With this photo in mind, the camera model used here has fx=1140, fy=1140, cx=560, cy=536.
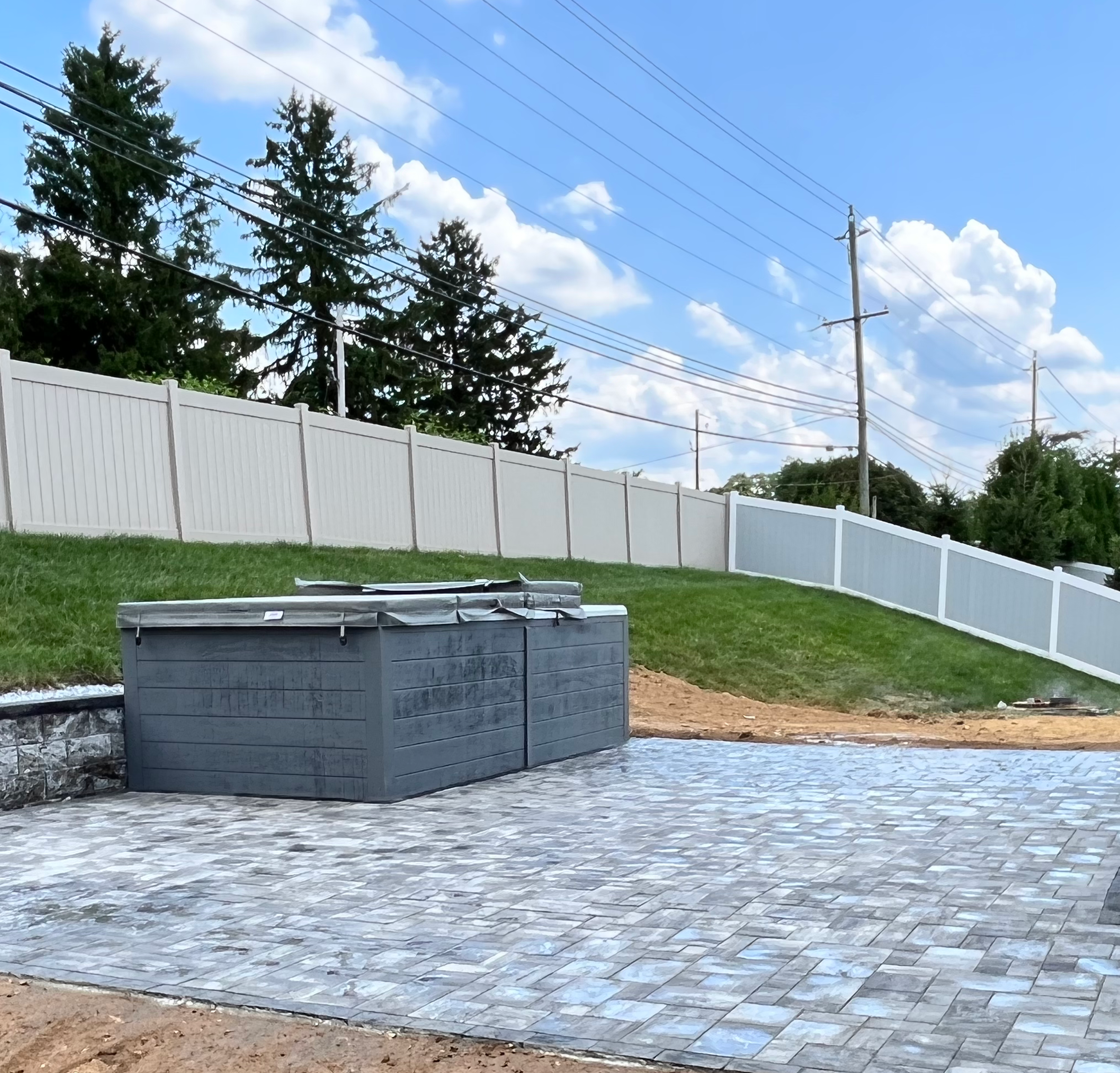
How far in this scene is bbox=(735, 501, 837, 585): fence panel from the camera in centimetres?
2422

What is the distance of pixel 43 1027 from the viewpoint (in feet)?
11.8

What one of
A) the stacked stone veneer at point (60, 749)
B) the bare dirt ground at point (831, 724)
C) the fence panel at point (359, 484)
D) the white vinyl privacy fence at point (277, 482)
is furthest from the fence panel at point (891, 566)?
the stacked stone veneer at point (60, 749)

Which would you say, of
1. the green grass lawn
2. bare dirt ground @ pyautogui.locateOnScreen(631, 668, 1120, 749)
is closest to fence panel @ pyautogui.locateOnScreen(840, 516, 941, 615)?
the green grass lawn

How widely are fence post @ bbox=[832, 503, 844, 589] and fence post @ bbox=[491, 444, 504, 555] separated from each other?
7.47 metres

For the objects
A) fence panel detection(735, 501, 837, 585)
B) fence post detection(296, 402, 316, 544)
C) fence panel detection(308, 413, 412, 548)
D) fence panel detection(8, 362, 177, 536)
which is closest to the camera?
fence panel detection(8, 362, 177, 536)

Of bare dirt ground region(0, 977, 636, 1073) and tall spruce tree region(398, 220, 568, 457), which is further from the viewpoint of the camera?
tall spruce tree region(398, 220, 568, 457)

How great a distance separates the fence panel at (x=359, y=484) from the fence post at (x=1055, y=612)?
11.8 metres

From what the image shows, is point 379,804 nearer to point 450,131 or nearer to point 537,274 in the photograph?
point 450,131

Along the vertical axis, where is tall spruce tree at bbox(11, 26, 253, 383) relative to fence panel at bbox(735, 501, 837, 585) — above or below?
above

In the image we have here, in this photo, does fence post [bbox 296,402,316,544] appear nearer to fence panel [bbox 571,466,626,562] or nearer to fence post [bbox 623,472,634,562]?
fence panel [bbox 571,466,626,562]

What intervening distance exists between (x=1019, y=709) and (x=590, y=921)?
13967 millimetres

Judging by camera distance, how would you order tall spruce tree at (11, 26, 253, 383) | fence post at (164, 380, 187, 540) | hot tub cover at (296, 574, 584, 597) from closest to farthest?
1. hot tub cover at (296, 574, 584, 597)
2. fence post at (164, 380, 187, 540)
3. tall spruce tree at (11, 26, 253, 383)

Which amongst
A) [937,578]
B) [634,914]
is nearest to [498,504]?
[937,578]

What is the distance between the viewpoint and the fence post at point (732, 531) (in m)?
26.2
